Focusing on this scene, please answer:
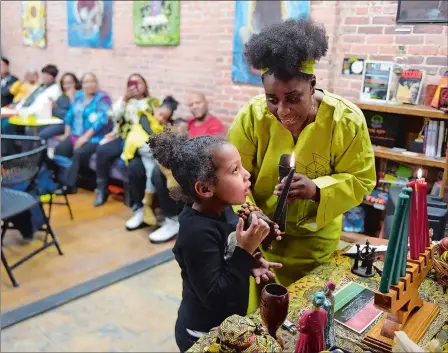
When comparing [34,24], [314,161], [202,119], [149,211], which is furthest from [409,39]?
[34,24]

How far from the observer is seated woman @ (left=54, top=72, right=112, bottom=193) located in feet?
17.4

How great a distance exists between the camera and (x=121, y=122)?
15.9 ft

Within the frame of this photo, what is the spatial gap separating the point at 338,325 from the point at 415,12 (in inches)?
122

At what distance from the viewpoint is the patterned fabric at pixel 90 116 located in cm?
545

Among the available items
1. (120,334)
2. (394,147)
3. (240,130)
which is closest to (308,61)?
(240,130)

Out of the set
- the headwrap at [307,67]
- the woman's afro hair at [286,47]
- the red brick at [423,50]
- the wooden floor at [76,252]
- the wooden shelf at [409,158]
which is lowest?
the wooden floor at [76,252]

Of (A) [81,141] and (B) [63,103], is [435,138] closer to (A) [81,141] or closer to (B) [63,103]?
(A) [81,141]

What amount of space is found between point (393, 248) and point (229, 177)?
18.8 inches

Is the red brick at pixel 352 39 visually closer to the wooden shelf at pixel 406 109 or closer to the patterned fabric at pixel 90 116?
the wooden shelf at pixel 406 109

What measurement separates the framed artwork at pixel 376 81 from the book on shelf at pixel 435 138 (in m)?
0.43

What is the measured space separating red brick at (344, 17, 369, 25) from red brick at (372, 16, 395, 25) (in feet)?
0.22

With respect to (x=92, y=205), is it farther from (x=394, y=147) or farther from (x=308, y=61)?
(x=308, y=61)

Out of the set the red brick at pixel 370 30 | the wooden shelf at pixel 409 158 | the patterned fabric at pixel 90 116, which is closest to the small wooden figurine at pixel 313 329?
the wooden shelf at pixel 409 158

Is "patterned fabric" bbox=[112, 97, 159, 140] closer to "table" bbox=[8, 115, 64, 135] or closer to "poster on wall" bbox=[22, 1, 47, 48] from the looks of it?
"table" bbox=[8, 115, 64, 135]
